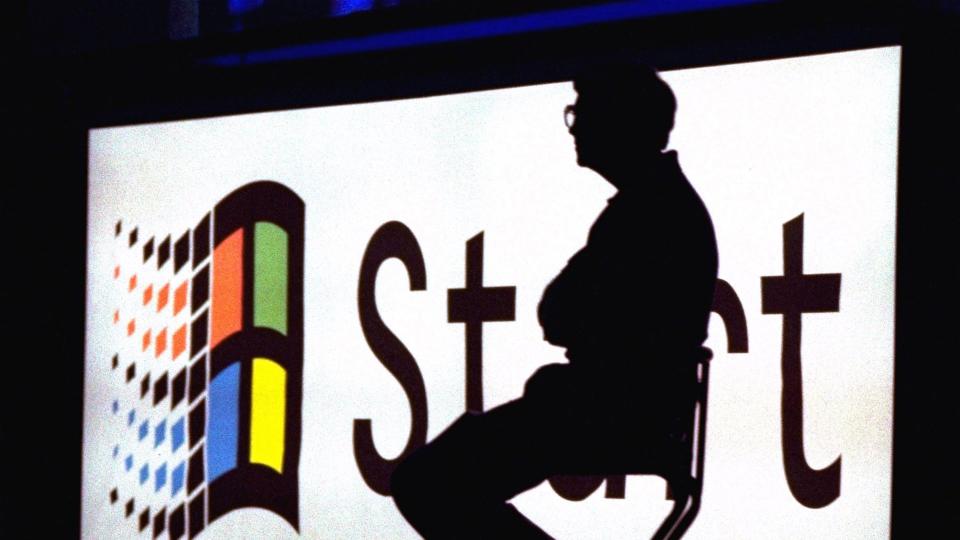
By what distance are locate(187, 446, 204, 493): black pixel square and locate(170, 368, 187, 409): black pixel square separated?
171mm

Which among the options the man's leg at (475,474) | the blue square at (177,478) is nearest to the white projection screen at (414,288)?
the blue square at (177,478)

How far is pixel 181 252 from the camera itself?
3.50 m

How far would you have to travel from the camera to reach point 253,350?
337 cm

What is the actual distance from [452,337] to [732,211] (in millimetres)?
811

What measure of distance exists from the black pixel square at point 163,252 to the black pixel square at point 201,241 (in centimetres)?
10

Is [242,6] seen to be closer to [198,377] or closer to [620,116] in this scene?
[198,377]

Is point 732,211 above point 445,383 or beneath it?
above

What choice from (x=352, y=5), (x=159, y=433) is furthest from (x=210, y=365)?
(x=352, y=5)

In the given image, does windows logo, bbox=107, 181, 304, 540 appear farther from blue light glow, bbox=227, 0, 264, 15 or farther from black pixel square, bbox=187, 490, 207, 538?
blue light glow, bbox=227, 0, 264, 15

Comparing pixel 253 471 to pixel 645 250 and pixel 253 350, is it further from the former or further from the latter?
pixel 645 250

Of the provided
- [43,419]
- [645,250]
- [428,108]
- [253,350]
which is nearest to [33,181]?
[43,419]

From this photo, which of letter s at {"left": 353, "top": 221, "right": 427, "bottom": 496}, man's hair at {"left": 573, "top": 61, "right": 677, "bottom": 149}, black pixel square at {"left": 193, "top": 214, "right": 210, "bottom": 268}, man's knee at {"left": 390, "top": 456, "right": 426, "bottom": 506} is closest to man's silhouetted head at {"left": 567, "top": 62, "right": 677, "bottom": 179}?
man's hair at {"left": 573, "top": 61, "right": 677, "bottom": 149}

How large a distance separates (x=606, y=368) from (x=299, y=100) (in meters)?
1.70

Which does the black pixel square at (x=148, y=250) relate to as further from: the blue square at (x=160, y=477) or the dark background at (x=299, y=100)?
the blue square at (x=160, y=477)
